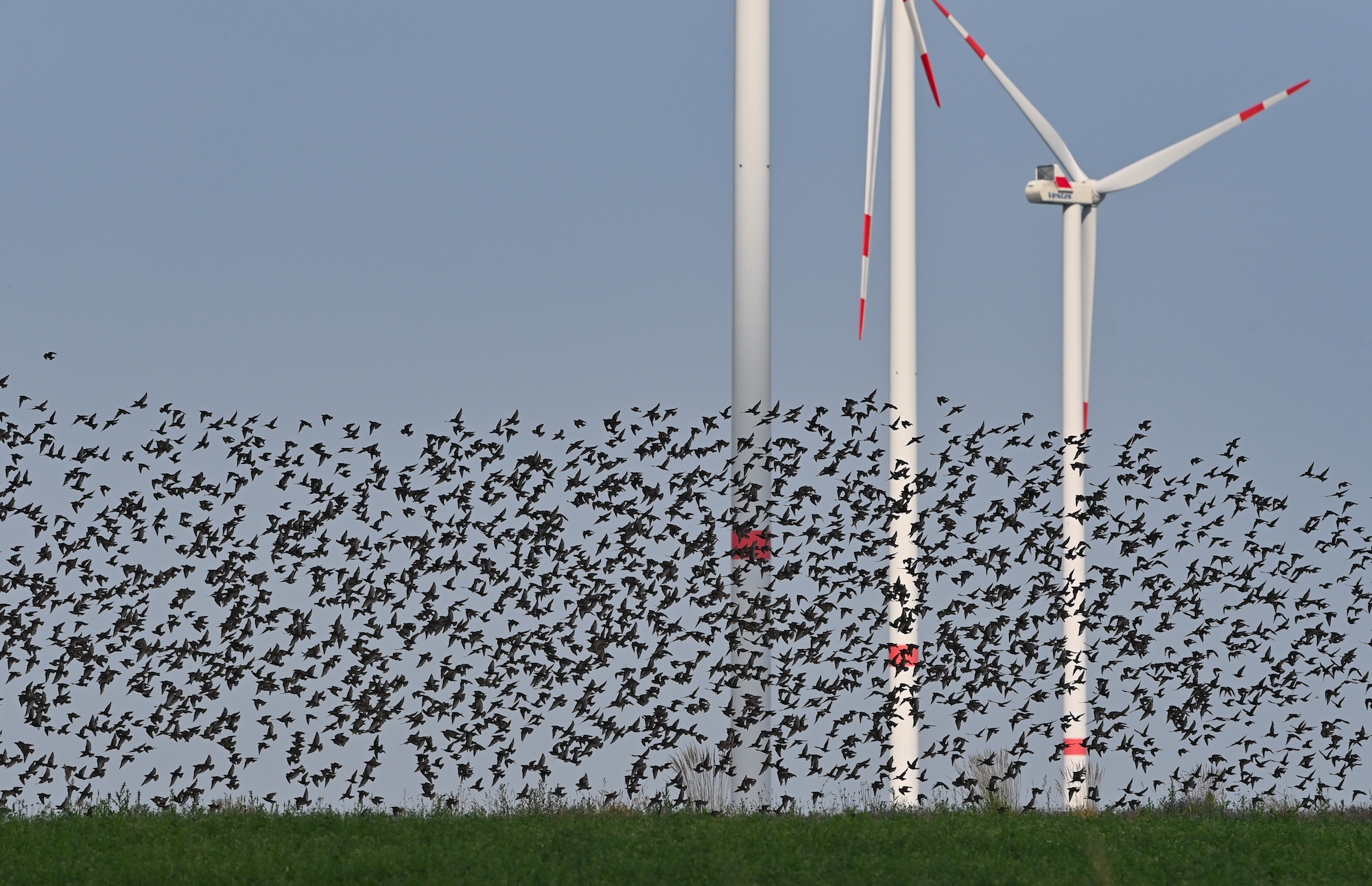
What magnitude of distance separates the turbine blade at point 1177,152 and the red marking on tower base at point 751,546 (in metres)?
8.34

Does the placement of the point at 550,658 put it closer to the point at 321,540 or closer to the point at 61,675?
the point at 321,540

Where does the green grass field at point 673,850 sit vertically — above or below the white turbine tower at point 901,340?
below

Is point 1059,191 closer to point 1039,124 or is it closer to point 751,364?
point 1039,124

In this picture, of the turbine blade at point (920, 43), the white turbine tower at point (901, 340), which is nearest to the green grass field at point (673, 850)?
the white turbine tower at point (901, 340)

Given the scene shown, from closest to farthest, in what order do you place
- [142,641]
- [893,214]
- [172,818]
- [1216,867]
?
[1216,867] → [172,818] → [142,641] → [893,214]

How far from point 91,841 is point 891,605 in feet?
23.2

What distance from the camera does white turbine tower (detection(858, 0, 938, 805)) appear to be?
13836 mm

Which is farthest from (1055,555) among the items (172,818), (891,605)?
(172,818)

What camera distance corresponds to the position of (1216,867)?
11219 millimetres

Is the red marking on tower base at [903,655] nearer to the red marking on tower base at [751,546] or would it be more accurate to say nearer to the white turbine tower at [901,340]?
the white turbine tower at [901,340]

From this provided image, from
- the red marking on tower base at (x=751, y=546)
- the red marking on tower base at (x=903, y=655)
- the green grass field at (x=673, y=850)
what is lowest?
the green grass field at (x=673, y=850)

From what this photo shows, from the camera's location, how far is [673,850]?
1093cm

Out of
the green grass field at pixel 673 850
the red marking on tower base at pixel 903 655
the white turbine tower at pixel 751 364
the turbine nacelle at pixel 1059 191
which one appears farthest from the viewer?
the turbine nacelle at pixel 1059 191

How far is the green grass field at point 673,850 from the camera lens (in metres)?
10.3
